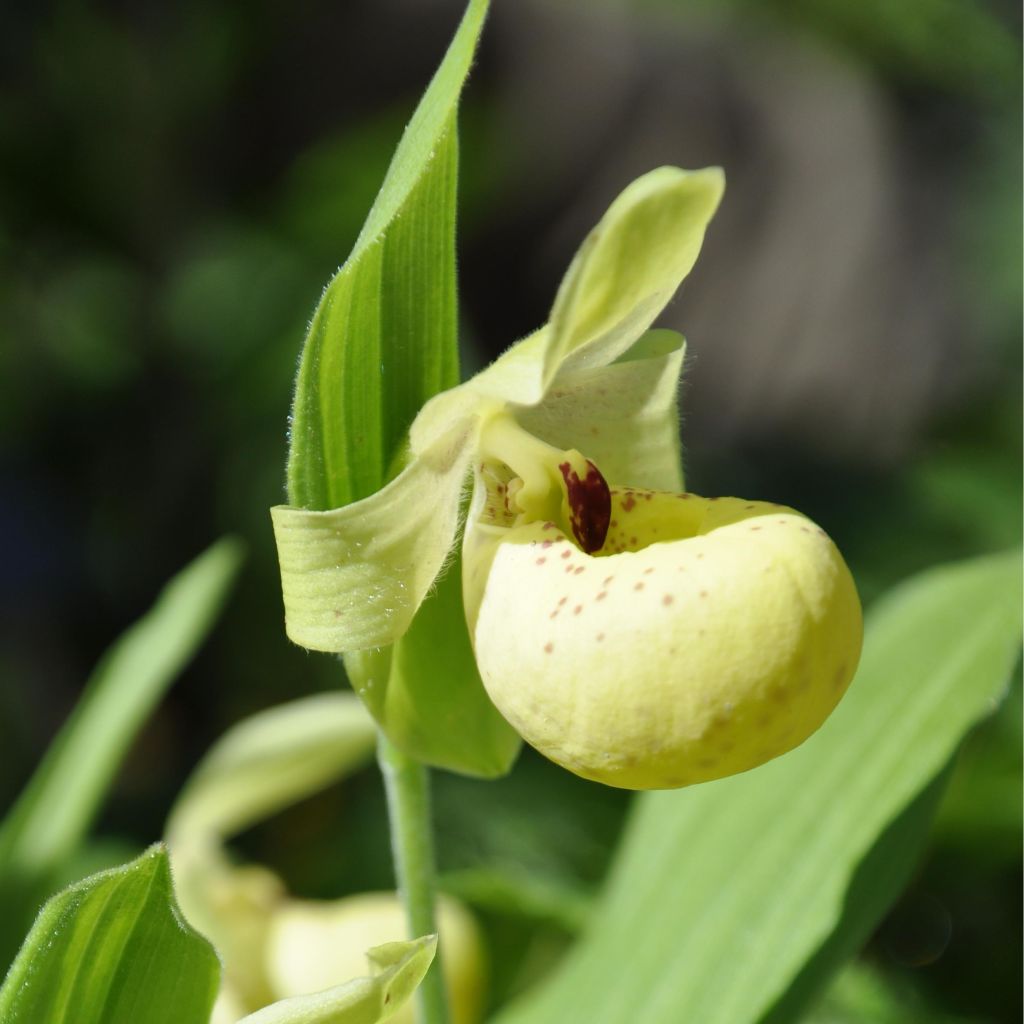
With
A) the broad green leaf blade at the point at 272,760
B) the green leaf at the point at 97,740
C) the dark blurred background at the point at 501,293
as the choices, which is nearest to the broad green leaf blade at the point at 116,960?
the green leaf at the point at 97,740

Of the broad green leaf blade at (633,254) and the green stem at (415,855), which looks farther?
the green stem at (415,855)

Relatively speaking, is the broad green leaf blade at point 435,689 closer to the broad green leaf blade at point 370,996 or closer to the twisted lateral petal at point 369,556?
the twisted lateral petal at point 369,556

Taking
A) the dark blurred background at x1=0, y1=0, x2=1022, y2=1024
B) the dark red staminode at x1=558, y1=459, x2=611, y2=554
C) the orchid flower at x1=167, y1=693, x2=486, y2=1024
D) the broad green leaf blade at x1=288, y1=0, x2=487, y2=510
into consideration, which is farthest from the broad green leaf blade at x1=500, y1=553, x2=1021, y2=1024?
the dark blurred background at x1=0, y1=0, x2=1022, y2=1024

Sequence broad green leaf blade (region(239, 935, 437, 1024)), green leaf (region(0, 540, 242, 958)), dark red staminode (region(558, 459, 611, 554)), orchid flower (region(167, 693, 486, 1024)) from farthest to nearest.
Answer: orchid flower (region(167, 693, 486, 1024)) < green leaf (region(0, 540, 242, 958)) < dark red staminode (region(558, 459, 611, 554)) < broad green leaf blade (region(239, 935, 437, 1024))

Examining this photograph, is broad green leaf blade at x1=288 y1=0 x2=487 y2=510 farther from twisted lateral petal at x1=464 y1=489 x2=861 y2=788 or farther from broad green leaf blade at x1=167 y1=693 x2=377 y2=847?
broad green leaf blade at x1=167 y1=693 x2=377 y2=847

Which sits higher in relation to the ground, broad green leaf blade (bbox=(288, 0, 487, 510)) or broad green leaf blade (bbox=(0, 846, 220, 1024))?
broad green leaf blade (bbox=(288, 0, 487, 510))

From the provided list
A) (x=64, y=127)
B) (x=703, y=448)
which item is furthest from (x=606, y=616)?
(x=64, y=127)

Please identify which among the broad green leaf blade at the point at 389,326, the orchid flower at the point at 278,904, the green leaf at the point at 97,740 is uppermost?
the broad green leaf blade at the point at 389,326
